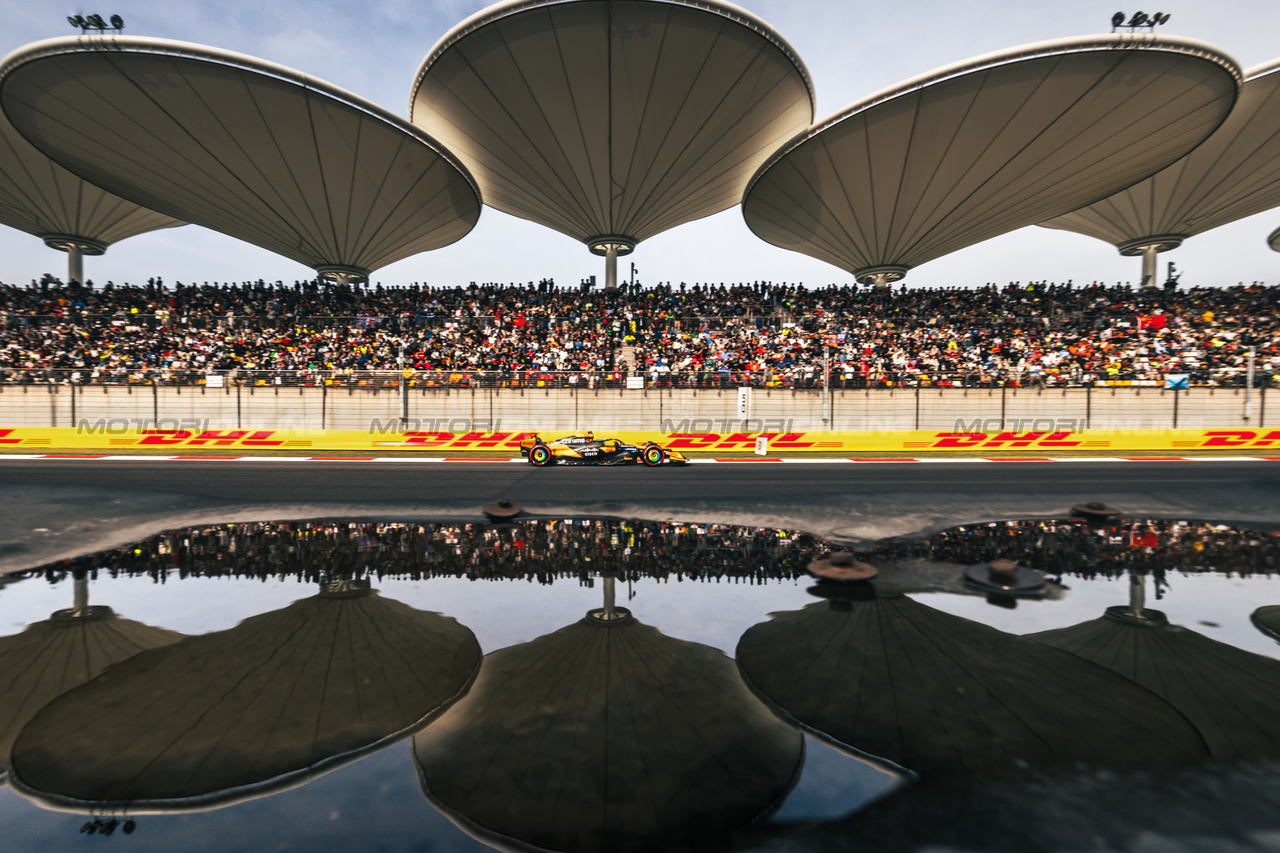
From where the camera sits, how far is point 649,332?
107 ft

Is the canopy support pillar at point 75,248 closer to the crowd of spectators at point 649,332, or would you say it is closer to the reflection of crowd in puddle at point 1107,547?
the crowd of spectators at point 649,332

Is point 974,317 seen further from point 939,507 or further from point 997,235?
point 939,507

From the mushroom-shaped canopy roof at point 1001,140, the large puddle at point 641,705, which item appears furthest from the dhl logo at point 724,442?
the mushroom-shaped canopy roof at point 1001,140

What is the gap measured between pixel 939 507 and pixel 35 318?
152ft

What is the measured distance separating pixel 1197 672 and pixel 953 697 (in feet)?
7.95

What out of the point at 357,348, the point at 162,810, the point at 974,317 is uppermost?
the point at 974,317

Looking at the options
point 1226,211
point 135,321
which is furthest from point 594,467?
point 1226,211

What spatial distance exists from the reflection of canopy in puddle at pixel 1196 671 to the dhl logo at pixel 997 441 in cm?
1762

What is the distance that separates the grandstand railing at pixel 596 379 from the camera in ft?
83.0

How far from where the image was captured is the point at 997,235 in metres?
36.2

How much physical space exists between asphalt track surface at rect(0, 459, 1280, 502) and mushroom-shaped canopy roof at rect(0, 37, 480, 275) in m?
15.7

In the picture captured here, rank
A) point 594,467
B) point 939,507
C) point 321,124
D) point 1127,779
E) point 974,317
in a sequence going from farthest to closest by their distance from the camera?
point 974,317, point 321,124, point 594,467, point 939,507, point 1127,779

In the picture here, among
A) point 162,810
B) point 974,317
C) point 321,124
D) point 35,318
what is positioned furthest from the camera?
point 974,317

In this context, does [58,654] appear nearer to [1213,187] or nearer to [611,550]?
[611,550]
